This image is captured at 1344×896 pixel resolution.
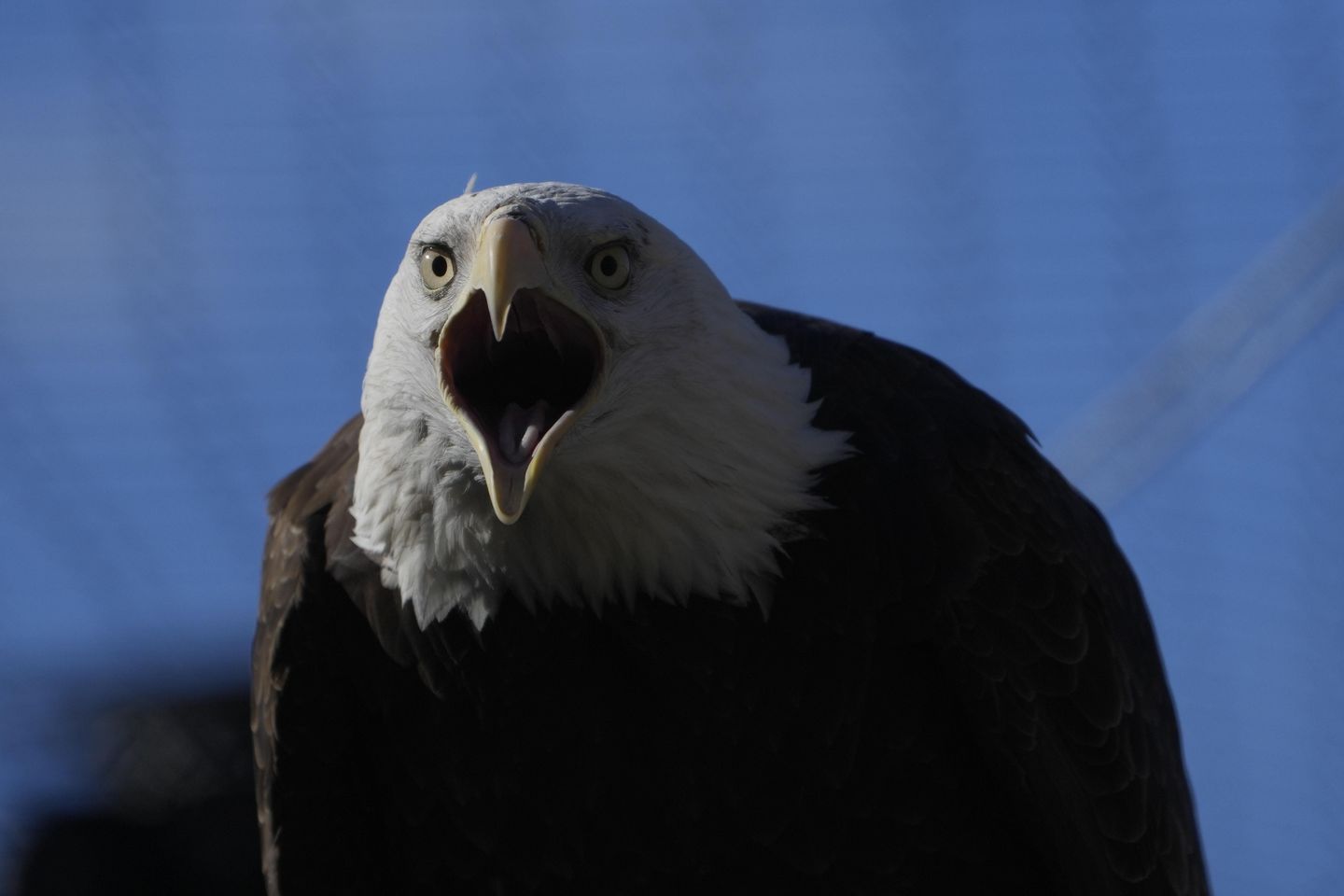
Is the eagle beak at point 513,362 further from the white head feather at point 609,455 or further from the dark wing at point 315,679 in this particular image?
the dark wing at point 315,679

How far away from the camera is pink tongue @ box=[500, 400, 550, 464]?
2232mm

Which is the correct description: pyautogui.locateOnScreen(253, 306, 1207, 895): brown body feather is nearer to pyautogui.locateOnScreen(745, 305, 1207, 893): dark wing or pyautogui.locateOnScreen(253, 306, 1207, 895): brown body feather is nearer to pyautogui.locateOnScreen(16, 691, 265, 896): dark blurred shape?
pyautogui.locateOnScreen(745, 305, 1207, 893): dark wing

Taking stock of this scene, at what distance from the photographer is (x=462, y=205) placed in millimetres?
2441

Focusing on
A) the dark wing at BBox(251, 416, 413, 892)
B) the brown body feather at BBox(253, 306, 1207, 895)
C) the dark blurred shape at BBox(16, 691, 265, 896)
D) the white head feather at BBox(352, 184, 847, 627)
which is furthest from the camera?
the dark blurred shape at BBox(16, 691, 265, 896)

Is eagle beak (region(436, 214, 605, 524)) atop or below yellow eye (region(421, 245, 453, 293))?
below

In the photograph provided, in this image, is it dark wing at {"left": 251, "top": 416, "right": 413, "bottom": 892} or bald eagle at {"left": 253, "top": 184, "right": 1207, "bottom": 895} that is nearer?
bald eagle at {"left": 253, "top": 184, "right": 1207, "bottom": 895}

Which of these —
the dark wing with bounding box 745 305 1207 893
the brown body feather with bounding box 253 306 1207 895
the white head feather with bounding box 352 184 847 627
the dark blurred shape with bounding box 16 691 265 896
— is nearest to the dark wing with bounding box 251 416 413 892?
the brown body feather with bounding box 253 306 1207 895

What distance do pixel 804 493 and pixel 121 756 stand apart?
2.63 m

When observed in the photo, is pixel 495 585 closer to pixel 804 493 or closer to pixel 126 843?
pixel 804 493

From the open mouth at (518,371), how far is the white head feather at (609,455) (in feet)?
0.13

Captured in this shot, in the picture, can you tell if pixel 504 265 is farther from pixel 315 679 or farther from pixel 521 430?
pixel 315 679

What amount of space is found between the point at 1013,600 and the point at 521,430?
887mm

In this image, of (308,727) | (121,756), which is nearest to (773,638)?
(308,727)

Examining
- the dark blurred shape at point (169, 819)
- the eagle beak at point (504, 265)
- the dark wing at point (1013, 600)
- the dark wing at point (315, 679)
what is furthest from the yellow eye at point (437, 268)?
the dark blurred shape at point (169, 819)
